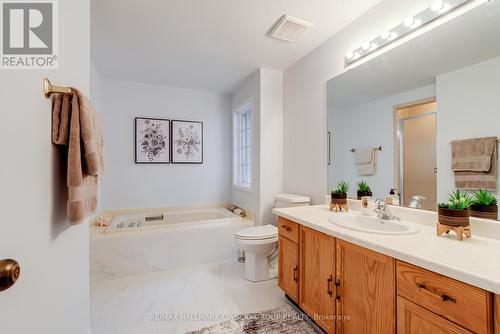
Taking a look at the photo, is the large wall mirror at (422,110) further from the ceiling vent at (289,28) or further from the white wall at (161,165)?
the white wall at (161,165)

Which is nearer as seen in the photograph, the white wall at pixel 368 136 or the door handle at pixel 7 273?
the door handle at pixel 7 273

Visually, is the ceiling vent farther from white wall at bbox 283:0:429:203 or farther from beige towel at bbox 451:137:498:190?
beige towel at bbox 451:137:498:190

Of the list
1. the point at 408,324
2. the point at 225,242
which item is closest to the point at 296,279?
the point at 408,324

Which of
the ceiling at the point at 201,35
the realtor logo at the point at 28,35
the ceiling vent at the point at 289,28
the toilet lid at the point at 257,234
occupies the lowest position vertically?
the toilet lid at the point at 257,234

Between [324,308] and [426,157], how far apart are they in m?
1.18

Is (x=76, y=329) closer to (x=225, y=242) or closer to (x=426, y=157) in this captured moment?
(x=225, y=242)

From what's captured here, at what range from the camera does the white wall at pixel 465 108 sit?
1.11 m

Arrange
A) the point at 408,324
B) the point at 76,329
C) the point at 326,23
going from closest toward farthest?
the point at 408,324, the point at 76,329, the point at 326,23

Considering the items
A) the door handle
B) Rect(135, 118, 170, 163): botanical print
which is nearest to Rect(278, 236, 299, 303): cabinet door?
the door handle

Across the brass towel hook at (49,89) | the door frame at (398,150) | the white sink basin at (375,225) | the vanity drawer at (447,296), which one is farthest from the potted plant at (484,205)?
the brass towel hook at (49,89)

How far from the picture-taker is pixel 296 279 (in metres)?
1.65

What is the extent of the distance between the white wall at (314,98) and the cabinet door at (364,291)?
3.41 feet

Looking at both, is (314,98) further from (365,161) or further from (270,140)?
(365,161)

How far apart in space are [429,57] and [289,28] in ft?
3.66
